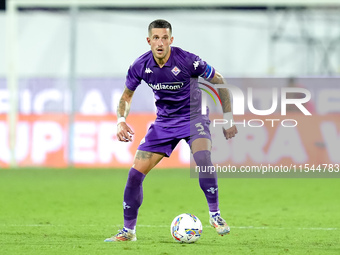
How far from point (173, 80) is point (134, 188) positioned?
116cm

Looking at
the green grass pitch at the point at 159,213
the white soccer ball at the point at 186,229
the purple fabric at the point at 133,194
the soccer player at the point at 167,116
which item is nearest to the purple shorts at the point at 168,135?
the soccer player at the point at 167,116

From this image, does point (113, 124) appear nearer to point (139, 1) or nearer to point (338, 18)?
point (139, 1)

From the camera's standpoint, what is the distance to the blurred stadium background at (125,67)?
18453mm

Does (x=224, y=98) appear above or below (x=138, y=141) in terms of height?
above

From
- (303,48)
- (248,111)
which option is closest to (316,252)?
(248,111)

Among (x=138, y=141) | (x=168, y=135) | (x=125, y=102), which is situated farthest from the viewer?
(x=138, y=141)

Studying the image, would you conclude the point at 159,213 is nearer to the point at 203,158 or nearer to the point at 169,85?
the point at 203,158

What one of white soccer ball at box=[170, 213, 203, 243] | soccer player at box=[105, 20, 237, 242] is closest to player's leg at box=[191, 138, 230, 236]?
soccer player at box=[105, 20, 237, 242]

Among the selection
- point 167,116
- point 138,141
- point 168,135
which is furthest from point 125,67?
point 168,135

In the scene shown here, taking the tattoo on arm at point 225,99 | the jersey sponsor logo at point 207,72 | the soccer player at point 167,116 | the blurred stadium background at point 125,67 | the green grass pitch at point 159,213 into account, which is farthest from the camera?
the blurred stadium background at point 125,67

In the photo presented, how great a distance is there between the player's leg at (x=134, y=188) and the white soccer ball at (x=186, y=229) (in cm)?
46

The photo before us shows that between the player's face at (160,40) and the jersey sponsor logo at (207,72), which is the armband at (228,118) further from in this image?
the player's face at (160,40)

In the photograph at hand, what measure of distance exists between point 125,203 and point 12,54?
1237 centimetres

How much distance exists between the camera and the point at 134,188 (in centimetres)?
805
